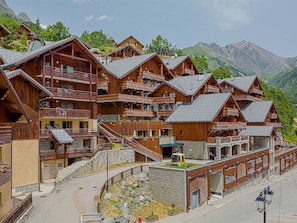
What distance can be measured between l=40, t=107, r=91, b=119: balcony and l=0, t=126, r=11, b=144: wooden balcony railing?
12.8 meters

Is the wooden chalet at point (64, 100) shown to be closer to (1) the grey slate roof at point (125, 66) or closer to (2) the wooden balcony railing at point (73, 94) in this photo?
(2) the wooden balcony railing at point (73, 94)

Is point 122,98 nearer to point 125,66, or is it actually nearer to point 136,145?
point 125,66

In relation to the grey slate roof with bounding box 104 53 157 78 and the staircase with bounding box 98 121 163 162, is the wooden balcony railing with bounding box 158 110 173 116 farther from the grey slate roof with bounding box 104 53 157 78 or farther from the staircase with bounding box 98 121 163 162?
the staircase with bounding box 98 121 163 162

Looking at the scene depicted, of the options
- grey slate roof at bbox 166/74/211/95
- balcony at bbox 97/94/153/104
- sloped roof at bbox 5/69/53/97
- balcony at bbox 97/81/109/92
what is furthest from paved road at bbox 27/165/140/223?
grey slate roof at bbox 166/74/211/95

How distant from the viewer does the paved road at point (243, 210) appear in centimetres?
2552

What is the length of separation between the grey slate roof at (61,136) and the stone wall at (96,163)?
2769 millimetres

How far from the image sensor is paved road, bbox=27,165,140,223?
19.0 m

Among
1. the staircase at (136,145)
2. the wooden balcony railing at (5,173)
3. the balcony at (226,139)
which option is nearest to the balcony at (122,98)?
the staircase at (136,145)

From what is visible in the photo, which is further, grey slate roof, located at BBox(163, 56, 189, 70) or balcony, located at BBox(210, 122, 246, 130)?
grey slate roof, located at BBox(163, 56, 189, 70)

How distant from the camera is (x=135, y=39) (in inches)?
4190

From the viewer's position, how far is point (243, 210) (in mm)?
28422

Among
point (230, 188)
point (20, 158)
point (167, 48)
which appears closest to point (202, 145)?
point (230, 188)

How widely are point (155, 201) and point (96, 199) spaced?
323 inches

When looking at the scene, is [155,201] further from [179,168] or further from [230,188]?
[230,188]
